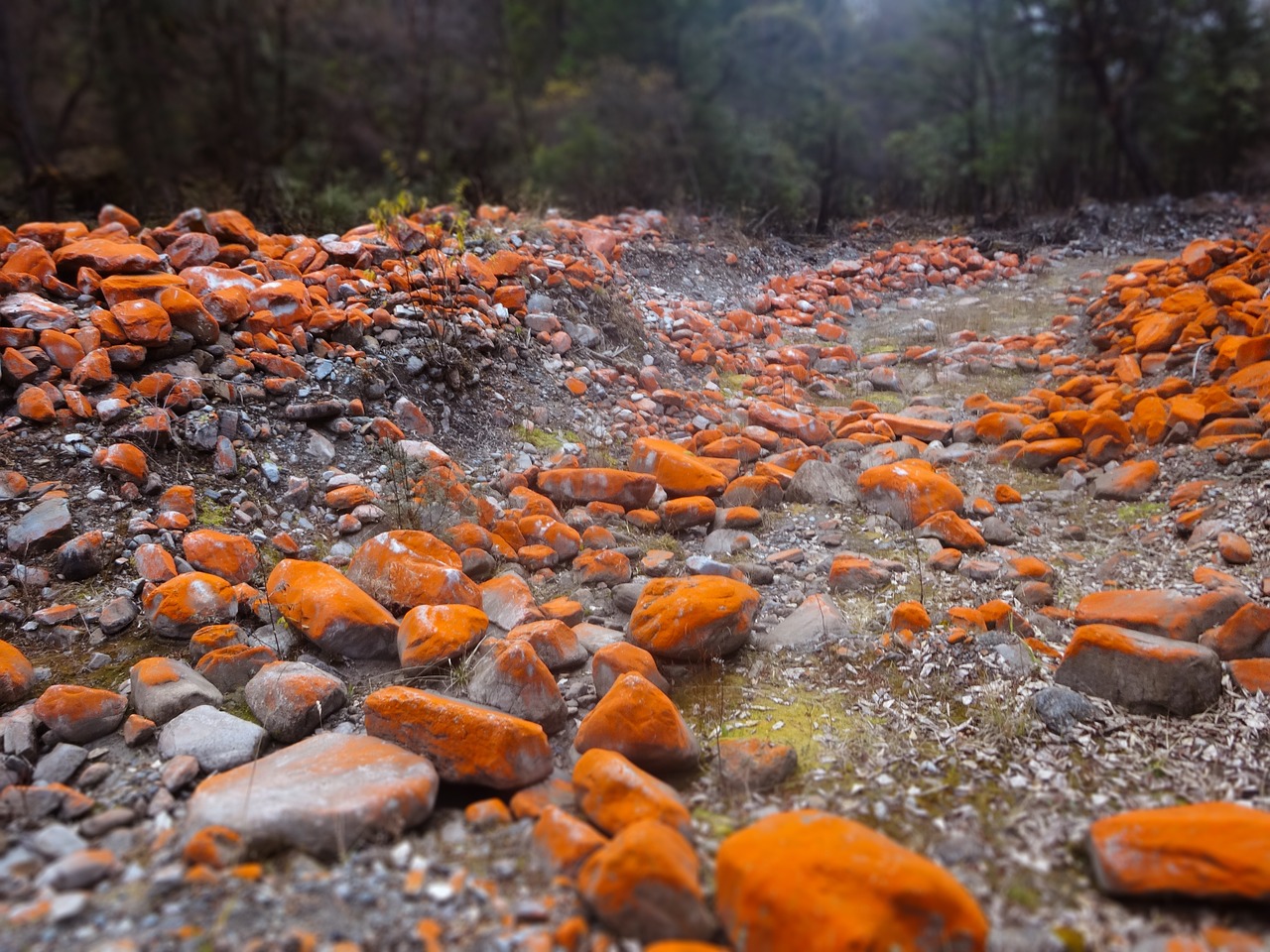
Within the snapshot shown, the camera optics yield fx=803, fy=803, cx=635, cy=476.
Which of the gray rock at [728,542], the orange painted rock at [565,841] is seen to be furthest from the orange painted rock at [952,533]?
the orange painted rock at [565,841]

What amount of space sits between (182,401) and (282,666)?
1382 millimetres

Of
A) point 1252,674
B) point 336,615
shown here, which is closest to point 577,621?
point 336,615

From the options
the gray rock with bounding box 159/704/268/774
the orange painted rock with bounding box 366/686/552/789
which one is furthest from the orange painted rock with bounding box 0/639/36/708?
the orange painted rock with bounding box 366/686/552/789

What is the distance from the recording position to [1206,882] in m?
1.37

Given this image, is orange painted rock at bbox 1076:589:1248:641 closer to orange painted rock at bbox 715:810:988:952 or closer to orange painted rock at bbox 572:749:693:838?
orange painted rock at bbox 715:810:988:952

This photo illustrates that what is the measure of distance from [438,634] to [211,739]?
593 mm

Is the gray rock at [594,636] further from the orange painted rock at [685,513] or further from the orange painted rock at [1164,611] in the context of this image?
the orange painted rock at [1164,611]

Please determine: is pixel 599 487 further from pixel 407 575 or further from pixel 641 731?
pixel 641 731

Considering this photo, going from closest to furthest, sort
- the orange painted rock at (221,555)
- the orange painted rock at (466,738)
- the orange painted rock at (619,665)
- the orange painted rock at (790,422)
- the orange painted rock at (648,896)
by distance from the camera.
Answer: the orange painted rock at (648,896), the orange painted rock at (466,738), the orange painted rock at (619,665), the orange painted rock at (221,555), the orange painted rock at (790,422)

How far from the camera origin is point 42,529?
2.48 metres

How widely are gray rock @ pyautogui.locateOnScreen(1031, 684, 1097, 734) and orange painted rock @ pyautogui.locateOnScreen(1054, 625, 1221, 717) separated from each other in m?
0.07

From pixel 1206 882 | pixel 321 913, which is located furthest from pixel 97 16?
pixel 1206 882

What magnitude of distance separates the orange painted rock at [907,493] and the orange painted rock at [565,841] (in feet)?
6.79

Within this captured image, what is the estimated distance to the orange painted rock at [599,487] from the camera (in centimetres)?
320
